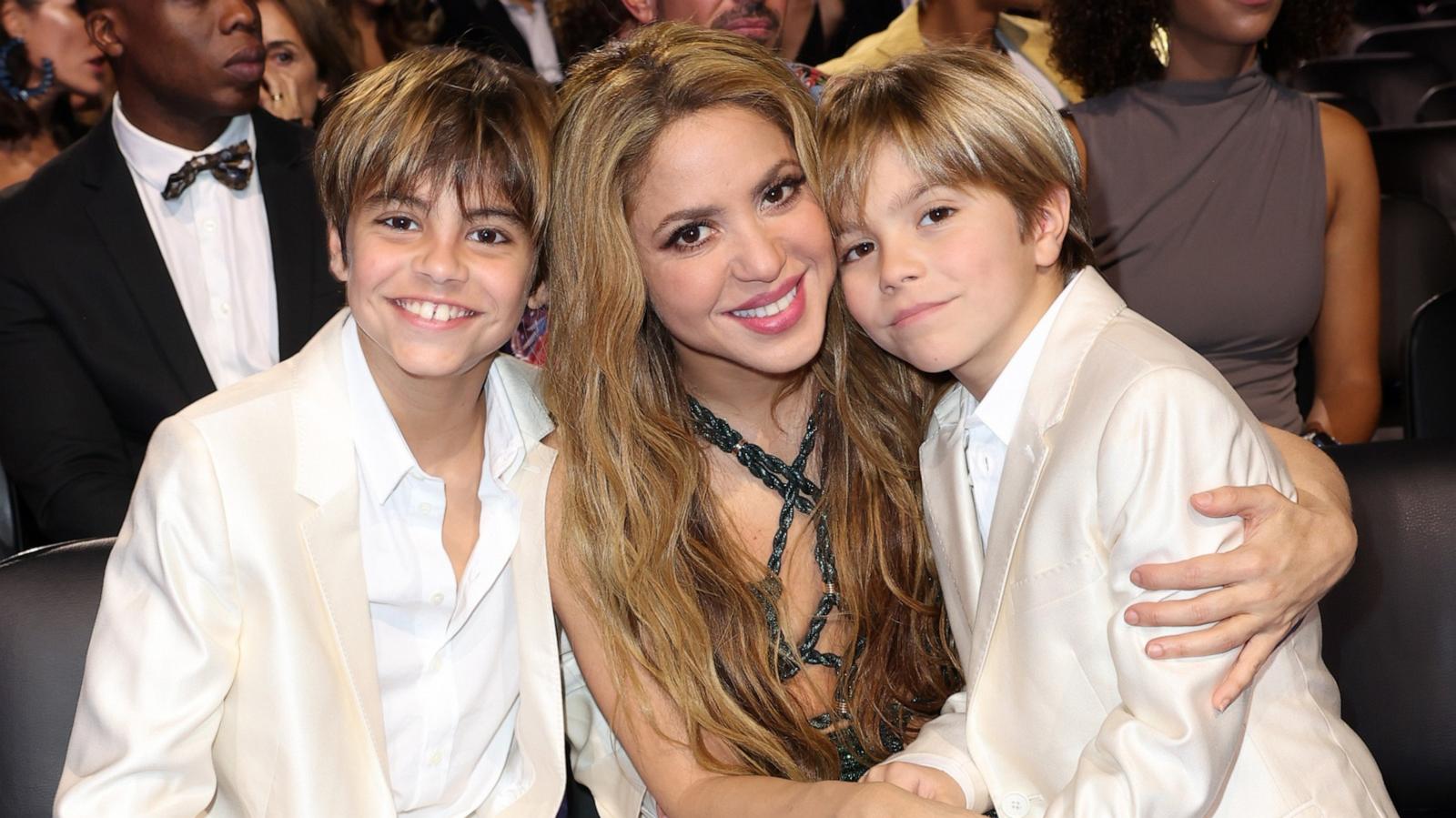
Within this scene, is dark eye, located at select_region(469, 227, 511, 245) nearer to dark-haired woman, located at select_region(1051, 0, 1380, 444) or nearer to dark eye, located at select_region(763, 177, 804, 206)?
dark eye, located at select_region(763, 177, 804, 206)

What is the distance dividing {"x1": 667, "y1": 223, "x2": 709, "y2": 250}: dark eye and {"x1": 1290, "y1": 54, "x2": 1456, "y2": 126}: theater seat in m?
4.34

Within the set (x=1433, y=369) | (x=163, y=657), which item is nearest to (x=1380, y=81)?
(x=1433, y=369)

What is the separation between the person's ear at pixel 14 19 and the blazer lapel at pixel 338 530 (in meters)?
2.57

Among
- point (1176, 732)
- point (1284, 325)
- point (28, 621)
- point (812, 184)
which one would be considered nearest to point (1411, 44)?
point (1284, 325)

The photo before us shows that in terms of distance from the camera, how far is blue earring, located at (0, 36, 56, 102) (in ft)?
12.7

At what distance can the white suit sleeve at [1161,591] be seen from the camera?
159cm

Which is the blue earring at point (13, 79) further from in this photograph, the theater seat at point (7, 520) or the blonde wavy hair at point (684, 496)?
the blonde wavy hair at point (684, 496)

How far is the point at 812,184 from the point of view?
2.09 meters

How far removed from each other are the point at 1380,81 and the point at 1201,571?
15.8ft

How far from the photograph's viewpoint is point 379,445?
202cm

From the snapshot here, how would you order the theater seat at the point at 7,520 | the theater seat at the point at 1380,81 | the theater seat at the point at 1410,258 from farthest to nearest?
the theater seat at the point at 1380,81 → the theater seat at the point at 1410,258 → the theater seat at the point at 7,520

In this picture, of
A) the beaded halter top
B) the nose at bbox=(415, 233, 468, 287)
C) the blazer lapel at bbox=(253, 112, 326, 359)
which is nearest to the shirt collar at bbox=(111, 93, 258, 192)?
the blazer lapel at bbox=(253, 112, 326, 359)

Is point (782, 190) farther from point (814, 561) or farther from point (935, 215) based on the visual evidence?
point (814, 561)

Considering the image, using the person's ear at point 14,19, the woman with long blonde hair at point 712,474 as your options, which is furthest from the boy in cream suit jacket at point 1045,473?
the person's ear at point 14,19
